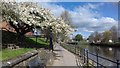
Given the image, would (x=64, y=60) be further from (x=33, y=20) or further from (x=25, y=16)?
(x=33, y=20)

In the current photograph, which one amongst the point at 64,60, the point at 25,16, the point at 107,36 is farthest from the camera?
the point at 107,36

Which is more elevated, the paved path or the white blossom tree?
the white blossom tree

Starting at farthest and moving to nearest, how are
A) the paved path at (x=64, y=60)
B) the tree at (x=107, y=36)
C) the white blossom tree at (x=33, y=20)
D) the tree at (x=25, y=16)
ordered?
the tree at (x=107, y=36), the white blossom tree at (x=33, y=20), the tree at (x=25, y=16), the paved path at (x=64, y=60)

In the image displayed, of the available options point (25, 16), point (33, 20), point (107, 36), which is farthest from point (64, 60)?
point (107, 36)

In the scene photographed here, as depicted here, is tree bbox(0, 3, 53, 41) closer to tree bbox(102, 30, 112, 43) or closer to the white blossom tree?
the white blossom tree

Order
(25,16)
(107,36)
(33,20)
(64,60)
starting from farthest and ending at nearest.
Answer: (107,36)
(33,20)
(25,16)
(64,60)

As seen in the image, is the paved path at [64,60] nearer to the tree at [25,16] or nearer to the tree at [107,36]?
the tree at [25,16]

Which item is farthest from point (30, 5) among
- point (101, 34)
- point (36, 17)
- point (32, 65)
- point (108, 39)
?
point (101, 34)

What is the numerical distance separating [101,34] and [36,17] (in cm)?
10101

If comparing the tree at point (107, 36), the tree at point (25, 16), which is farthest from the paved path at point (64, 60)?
the tree at point (107, 36)

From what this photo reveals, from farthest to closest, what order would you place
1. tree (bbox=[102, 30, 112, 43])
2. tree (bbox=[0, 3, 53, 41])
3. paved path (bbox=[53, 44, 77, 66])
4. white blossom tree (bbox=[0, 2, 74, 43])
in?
tree (bbox=[102, 30, 112, 43]) → white blossom tree (bbox=[0, 2, 74, 43]) → tree (bbox=[0, 3, 53, 41]) → paved path (bbox=[53, 44, 77, 66])

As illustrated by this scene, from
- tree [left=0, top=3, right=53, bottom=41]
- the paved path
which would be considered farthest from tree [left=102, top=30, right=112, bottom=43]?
the paved path

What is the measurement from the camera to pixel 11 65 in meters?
8.88

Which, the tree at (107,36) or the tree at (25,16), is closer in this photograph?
the tree at (25,16)
